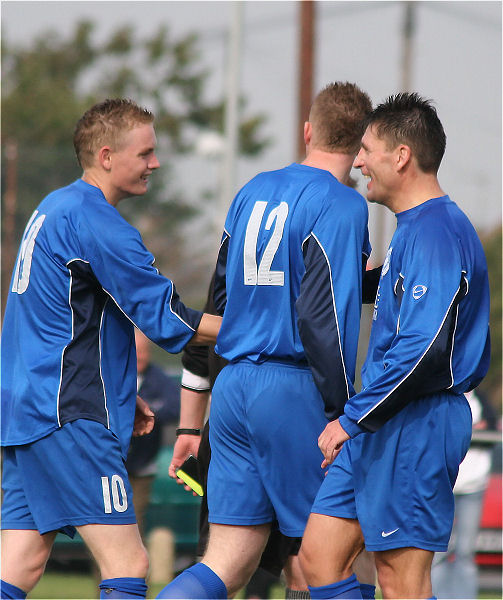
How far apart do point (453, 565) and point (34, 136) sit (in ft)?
74.6

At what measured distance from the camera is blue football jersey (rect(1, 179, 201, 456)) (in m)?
4.22

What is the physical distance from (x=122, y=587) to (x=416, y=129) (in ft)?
7.11

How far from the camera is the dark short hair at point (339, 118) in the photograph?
168 inches

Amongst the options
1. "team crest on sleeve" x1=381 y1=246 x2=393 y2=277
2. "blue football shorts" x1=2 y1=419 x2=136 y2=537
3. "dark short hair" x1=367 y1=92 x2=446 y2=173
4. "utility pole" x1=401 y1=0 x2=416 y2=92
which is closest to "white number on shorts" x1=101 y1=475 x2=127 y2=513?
"blue football shorts" x1=2 y1=419 x2=136 y2=537

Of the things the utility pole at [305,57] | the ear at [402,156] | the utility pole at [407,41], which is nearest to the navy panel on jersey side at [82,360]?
the ear at [402,156]

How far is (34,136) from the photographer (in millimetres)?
27938

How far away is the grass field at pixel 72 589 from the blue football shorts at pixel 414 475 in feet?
14.1

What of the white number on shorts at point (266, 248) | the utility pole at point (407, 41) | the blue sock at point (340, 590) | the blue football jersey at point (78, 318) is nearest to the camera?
the blue sock at point (340, 590)

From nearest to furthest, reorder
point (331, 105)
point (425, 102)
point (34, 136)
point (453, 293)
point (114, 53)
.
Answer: point (453, 293), point (425, 102), point (331, 105), point (34, 136), point (114, 53)

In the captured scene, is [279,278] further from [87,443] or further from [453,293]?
[87,443]

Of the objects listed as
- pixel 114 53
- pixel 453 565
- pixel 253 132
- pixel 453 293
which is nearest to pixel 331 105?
pixel 453 293

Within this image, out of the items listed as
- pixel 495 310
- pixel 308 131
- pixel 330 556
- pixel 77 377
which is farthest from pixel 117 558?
pixel 495 310

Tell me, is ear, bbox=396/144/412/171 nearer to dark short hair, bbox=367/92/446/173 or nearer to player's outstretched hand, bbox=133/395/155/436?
dark short hair, bbox=367/92/446/173

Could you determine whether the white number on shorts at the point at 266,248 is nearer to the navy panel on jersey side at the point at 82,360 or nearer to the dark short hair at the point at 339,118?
the dark short hair at the point at 339,118
